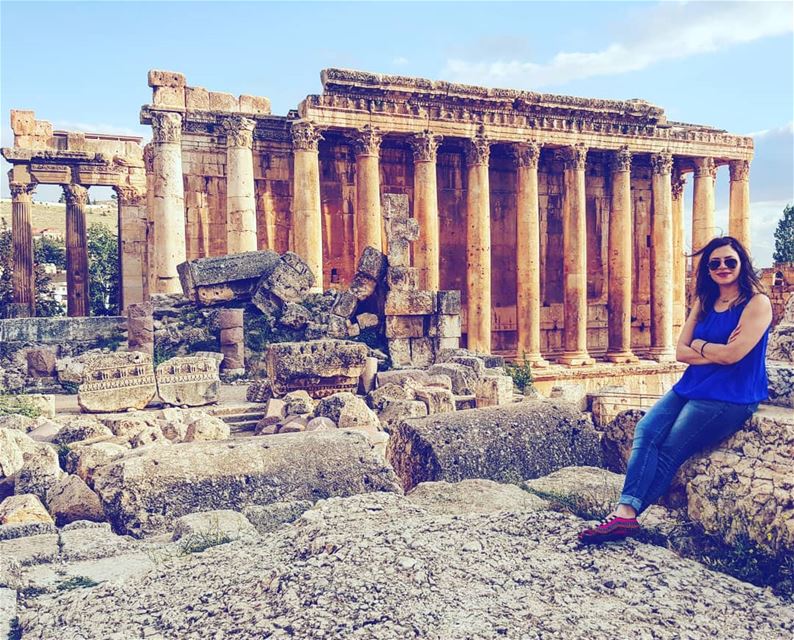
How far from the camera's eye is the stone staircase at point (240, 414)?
11344 millimetres

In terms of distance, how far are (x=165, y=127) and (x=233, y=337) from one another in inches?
309

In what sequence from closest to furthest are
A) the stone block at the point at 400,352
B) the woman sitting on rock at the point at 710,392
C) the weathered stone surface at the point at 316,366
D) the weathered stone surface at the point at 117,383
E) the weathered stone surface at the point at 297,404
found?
1. the woman sitting on rock at the point at 710,392
2. the weathered stone surface at the point at 297,404
3. the weathered stone surface at the point at 117,383
4. the weathered stone surface at the point at 316,366
5. the stone block at the point at 400,352

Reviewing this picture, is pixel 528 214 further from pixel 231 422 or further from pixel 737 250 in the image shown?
pixel 737 250

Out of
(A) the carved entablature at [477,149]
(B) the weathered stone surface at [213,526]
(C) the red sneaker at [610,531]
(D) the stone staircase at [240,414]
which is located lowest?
(D) the stone staircase at [240,414]

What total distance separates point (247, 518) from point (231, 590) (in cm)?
171

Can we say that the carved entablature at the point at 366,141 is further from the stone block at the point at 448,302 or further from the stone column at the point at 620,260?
the stone column at the point at 620,260

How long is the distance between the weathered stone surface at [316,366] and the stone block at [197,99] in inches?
467

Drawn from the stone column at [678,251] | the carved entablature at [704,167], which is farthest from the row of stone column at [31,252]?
the carved entablature at [704,167]

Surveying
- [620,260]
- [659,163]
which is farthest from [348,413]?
[659,163]

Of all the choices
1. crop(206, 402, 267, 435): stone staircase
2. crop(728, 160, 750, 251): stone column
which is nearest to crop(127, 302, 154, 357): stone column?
crop(206, 402, 267, 435): stone staircase

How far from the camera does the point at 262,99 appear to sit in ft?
75.8

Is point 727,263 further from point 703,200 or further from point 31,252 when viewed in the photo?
point 31,252

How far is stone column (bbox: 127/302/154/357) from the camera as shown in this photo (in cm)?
1619

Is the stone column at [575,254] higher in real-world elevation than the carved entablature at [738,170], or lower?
lower
